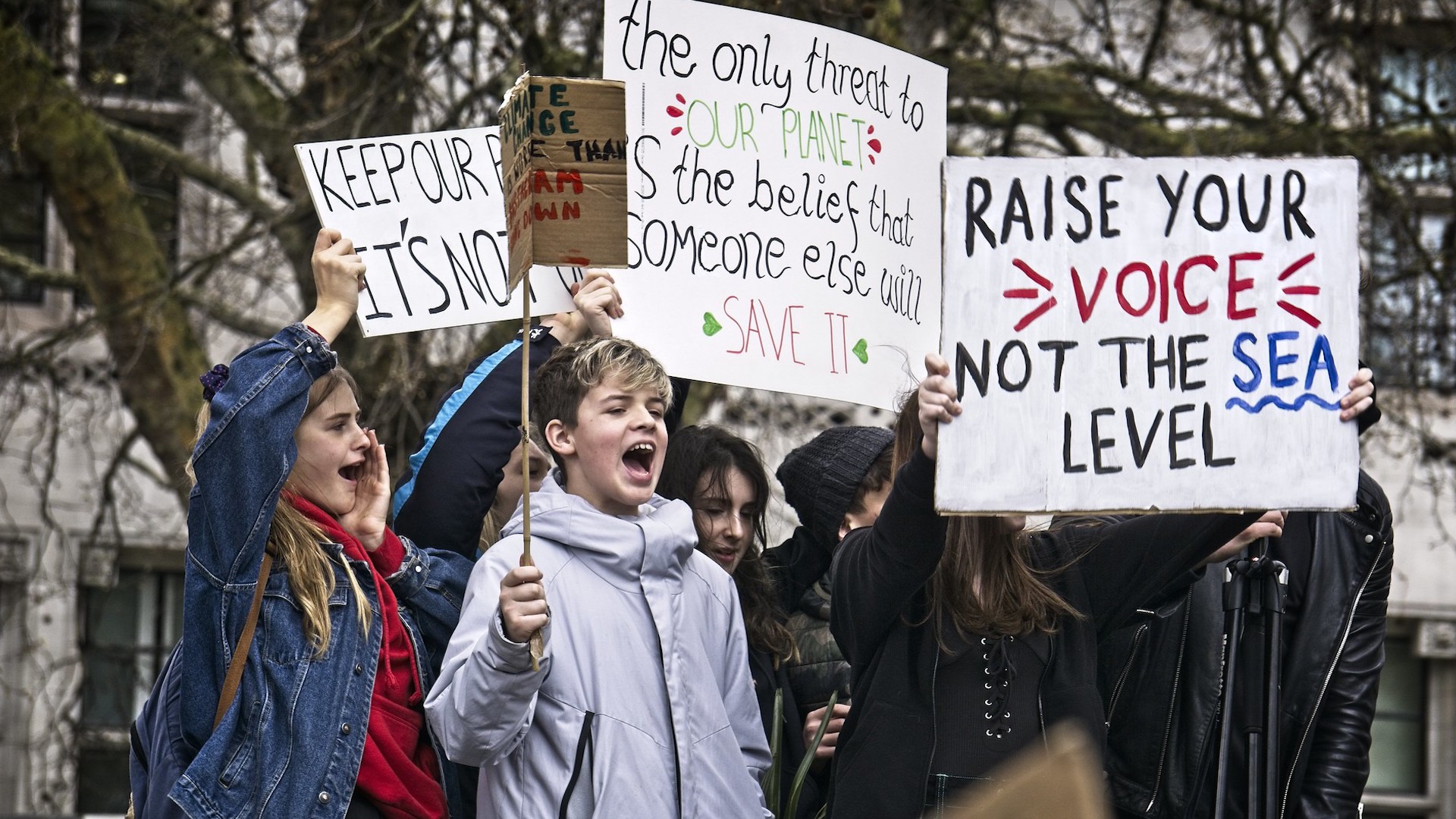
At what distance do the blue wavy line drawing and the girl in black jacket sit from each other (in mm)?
215

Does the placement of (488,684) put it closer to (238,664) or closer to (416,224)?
(238,664)

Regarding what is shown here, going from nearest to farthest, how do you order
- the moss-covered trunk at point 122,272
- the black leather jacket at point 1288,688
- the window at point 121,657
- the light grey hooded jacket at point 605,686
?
1. the light grey hooded jacket at point 605,686
2. the black leather jacket at point 1288,688
3. the moss-covered trunk at point 122,272
4. the window at point 121,657

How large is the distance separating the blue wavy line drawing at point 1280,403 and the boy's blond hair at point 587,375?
3.16 ft

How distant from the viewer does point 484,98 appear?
6980mm

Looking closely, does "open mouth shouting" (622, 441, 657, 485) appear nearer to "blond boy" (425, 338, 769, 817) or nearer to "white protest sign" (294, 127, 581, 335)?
"blond boy" (425, 338, 769, 817)

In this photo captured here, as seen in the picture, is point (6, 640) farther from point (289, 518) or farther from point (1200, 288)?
point (1200, 288)

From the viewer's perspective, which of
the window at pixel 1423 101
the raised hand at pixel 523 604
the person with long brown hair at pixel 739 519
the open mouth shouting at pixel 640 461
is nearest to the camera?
the raised hand at pixel 523 604

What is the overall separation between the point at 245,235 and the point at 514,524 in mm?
4141

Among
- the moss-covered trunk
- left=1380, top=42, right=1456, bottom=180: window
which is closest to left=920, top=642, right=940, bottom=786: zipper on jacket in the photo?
the moss-covered trunk

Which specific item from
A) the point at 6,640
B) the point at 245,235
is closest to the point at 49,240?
the point at 6,640

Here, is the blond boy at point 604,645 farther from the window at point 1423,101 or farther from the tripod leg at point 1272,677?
the window at point 1423,101

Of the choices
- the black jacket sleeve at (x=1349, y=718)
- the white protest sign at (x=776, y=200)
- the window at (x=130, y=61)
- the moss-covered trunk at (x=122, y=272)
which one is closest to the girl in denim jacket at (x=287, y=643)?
the white protest sign at (x=776, y=200)

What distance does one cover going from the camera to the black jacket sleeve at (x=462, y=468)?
135 inches

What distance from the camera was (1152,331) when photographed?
2.95m
